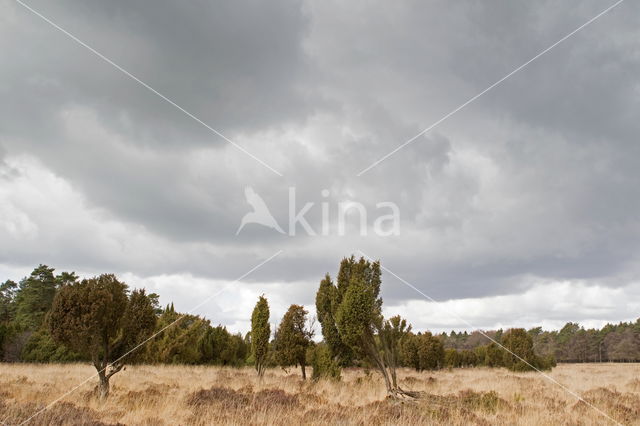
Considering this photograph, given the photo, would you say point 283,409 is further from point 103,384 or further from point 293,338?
point 293,338

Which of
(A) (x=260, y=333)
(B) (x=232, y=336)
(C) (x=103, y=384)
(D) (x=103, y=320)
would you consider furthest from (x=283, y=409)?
(B) (x=232, y=336)

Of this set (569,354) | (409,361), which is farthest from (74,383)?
(569,354)

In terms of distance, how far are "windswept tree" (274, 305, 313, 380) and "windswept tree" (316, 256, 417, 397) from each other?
6.84 meters

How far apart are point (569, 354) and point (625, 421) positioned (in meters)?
88.1

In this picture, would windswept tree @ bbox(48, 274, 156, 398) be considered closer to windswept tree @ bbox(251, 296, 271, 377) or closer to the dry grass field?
the dry grass field

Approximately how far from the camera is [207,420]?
906cm

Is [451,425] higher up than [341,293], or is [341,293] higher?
[341,293]

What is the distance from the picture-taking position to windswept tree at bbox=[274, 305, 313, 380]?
2362cm

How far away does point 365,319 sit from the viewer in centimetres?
1467

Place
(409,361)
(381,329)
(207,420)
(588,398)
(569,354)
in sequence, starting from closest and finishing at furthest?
(207,420), (588,398), (381,329), (409,361), (569,354)

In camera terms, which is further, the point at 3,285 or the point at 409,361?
the point at 3,285

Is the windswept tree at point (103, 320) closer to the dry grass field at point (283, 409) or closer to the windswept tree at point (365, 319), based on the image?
the dry grass field at point (283, 409)

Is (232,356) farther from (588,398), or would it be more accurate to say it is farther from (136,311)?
(588,398)

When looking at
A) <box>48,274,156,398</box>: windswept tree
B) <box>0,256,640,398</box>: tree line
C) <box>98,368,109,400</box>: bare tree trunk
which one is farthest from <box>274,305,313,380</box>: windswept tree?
<box>98,368,109,400</box>: bare tree trunk
